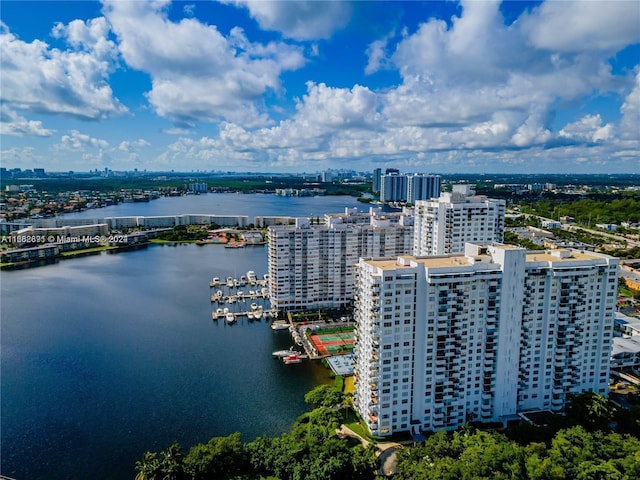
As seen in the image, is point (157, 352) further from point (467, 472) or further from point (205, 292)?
point (467, 472)

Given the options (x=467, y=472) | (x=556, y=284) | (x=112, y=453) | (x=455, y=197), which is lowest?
(x=112, y=453)

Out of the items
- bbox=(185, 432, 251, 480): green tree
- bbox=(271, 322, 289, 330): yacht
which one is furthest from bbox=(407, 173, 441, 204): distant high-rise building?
bbox=(185, 432, 251, 480): green tree

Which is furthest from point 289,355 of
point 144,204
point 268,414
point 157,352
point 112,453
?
point 144,204

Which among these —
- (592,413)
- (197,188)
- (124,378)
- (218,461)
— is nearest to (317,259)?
(124,378)

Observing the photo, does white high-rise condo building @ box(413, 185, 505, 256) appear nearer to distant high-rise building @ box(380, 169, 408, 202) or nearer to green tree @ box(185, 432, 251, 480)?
green tree @ box(185, 432, 251, 480)

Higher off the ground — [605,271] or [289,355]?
[605,271]

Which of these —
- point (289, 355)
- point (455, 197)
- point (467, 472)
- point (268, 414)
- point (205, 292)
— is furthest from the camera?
point (205, 292)
